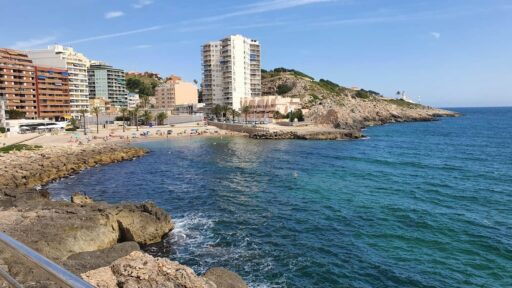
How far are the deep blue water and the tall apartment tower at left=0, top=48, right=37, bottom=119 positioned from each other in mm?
79504

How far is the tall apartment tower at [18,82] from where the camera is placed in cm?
11119

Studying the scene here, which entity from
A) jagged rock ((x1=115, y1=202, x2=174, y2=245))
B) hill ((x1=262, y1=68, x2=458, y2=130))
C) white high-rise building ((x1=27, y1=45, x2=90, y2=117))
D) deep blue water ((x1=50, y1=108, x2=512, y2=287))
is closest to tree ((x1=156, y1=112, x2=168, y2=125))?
white high-rise building ((x1=27, y1=45, x2=90, y2=117))

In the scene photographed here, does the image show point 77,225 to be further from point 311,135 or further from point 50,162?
point 311,135

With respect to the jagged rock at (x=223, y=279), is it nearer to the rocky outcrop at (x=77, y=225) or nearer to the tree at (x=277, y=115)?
the rocky outcrop at (x=77, y=225)

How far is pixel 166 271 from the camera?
10867 millimetres

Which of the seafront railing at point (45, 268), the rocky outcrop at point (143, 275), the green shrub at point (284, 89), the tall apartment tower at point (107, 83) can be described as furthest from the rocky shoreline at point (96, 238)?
the tall apartment tower at point (107, 83)

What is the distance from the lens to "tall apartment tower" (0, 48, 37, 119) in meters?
111

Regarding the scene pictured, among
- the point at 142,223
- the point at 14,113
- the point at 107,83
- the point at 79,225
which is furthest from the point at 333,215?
the point at 107,83

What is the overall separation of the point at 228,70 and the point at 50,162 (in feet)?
377

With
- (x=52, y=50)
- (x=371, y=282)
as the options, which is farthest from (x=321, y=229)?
(x=52, y=50)

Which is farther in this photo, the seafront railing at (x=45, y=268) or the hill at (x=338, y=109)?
the hill at (x=338, y=109)

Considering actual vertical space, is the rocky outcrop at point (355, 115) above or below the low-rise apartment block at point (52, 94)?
below

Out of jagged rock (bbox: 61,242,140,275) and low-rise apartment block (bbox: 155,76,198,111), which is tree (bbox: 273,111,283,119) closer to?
low-rise apartment block (bbox: 155,76,198,111)

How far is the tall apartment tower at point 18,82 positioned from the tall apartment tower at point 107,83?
65.6m
